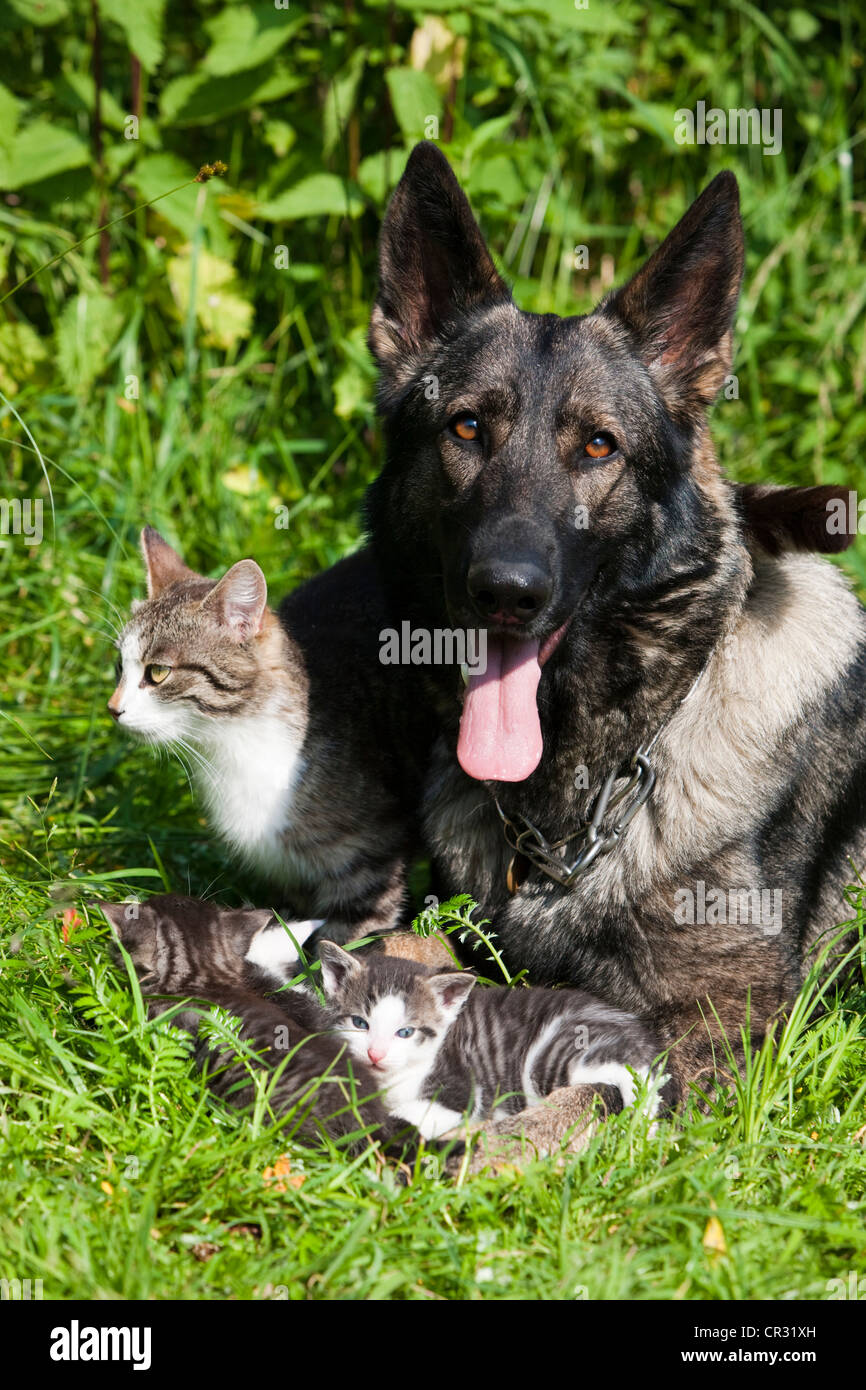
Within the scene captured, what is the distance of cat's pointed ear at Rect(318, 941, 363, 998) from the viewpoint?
309 centimetres

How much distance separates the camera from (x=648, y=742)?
10.8ft

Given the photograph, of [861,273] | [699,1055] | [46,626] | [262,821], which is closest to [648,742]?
[699,1055]

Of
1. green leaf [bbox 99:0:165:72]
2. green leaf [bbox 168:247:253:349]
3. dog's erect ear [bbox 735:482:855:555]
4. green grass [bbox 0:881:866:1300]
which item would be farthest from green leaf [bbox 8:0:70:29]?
green grass [bbox 0:881:866:1300]

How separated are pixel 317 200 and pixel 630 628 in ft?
9.72

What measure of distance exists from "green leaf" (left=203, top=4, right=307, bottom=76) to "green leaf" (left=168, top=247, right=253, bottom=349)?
0.76 m

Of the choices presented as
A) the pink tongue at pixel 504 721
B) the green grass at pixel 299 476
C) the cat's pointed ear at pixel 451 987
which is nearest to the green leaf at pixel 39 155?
the green grass at pixel 299 476

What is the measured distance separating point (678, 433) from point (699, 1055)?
1.57 m

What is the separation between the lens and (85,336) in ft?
17.7

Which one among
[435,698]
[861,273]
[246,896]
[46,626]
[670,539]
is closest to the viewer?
[670,539]

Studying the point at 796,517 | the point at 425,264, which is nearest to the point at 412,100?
the point at 425,264

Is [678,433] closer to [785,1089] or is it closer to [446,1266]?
[785,1089]

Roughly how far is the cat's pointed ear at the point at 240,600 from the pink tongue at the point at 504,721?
0.83m

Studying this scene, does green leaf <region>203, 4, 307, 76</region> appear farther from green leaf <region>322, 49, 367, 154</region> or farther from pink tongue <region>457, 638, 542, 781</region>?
pink tongue <region>457, 638, 542, 781</region>

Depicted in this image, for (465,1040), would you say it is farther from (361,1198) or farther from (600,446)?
(600,446)
